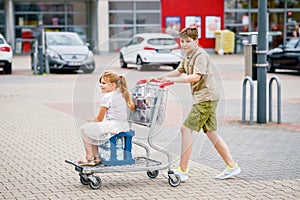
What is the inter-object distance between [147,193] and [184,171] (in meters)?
0.74

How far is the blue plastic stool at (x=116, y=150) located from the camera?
746 cm

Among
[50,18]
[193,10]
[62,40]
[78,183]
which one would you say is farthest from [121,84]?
[50,18]

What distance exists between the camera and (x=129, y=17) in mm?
43031

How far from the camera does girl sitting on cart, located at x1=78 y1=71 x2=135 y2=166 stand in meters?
7.39

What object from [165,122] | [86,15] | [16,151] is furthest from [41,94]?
[86,15]

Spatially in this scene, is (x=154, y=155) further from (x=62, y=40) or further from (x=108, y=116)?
(x=62, y=40)

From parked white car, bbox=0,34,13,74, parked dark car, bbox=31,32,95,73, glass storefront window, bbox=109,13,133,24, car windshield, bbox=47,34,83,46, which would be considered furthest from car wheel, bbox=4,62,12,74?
glass storefront window, bbox=109,13,133,24

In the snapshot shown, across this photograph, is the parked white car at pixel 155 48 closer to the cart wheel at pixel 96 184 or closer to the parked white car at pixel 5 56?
the cart wheel at pixel 96 184

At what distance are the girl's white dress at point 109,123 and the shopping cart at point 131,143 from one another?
0.08 m

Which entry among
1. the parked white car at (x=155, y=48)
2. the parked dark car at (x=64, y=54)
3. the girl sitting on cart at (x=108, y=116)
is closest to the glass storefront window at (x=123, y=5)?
the parked dark car at (x=64, y=54)

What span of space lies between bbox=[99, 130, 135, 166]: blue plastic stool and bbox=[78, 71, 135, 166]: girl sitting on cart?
0.06 m

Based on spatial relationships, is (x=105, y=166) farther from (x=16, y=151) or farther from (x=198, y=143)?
(x=16, y=151)

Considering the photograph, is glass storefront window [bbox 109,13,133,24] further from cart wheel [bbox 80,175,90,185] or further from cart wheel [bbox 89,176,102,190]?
cart wheel [bbox 89,176,102,190]

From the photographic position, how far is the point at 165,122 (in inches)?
312
